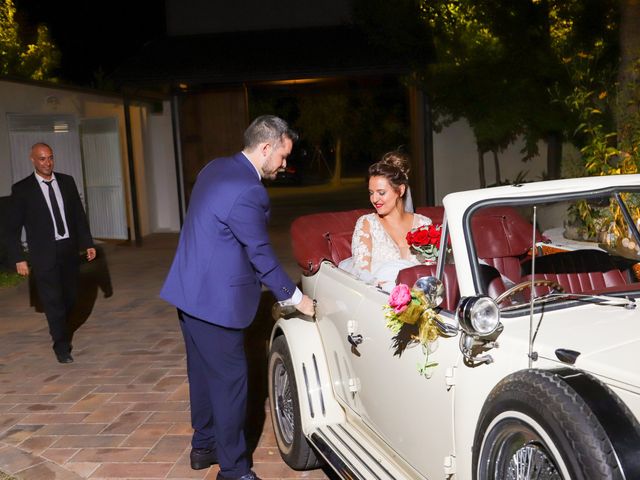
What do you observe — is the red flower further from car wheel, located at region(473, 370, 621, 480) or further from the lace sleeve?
car wheel, located at region(473, 370, 621, 480)

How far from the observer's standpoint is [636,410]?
93.7 inches

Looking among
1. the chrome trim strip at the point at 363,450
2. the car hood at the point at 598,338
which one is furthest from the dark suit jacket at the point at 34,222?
the car hood at the point at 598,338

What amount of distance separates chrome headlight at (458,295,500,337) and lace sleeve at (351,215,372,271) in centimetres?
205

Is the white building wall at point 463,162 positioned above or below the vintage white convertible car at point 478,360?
above

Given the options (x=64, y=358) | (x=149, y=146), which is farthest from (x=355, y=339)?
(x=149, y=146)

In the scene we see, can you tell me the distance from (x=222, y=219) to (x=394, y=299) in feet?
4.21

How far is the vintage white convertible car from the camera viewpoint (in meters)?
2.43

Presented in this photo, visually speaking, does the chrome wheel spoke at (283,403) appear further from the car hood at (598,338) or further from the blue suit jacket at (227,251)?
the car hood at (598,338)

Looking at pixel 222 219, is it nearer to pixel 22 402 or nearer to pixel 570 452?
pixel 570 452

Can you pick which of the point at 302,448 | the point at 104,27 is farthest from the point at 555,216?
the point at 104,27

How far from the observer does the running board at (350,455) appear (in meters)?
3.60

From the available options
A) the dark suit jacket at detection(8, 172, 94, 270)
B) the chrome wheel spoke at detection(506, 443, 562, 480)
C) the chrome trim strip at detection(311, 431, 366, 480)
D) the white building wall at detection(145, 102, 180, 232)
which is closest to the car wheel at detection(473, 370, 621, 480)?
the chrome wheel spoke at detection(506, 443, 562, 480)

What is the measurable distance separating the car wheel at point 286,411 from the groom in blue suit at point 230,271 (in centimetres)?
30

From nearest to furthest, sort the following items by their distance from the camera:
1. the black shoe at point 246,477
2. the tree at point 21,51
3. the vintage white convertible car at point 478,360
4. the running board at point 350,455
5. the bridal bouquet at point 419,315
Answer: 1. the vintage white convertible car at point 478,360
2. the bridal bouquet at point 419,315
3. the running board at point 350,455
4. the black shoe at point 246,477
5. the tree at point 21,51
